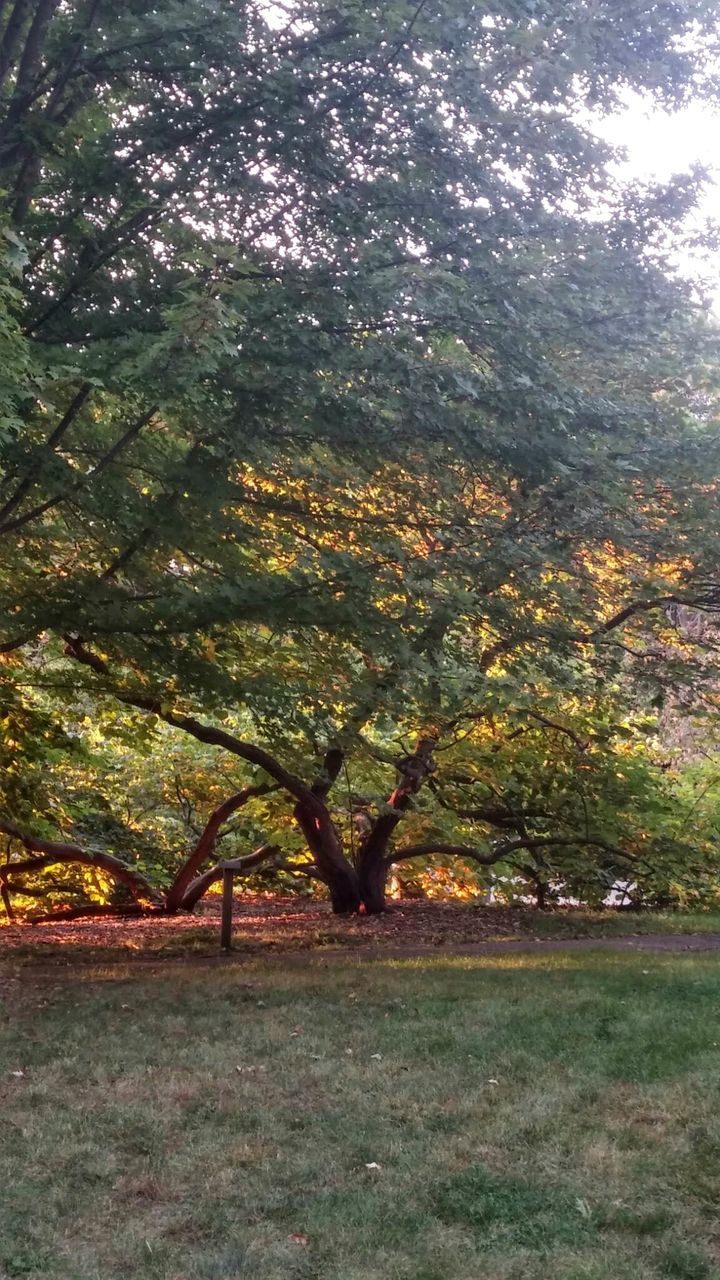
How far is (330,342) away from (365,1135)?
439 cm

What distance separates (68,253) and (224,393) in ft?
4.44

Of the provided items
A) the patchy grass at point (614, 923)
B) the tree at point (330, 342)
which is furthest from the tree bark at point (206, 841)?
the tree at point (330, 342)

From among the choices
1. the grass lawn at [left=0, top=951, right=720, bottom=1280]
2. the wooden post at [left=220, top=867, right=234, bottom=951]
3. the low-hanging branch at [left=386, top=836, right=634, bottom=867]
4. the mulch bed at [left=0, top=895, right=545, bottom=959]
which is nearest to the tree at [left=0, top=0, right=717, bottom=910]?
the wooden post at [left=220, top=867, right=234, bottom=951]

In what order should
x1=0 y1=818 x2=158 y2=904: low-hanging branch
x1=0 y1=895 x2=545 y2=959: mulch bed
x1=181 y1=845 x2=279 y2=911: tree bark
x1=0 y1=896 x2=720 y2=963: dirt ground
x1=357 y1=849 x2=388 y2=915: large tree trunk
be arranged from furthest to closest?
1. x1=181 y1=845 x2=279 y2=911: tree bark
2. x1=0 y1=818 x2=158 y2=904: low-hanging branch
3. x1=357 y1=849 x2=388 y2=915: large tree trunk
4. x1=0 y1=895 x2=545 y2=959: mulch bed
5. x1=0 y1=896 x2=720 y2=963: dirt ground

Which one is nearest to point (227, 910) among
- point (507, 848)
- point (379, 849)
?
point (379, 849)

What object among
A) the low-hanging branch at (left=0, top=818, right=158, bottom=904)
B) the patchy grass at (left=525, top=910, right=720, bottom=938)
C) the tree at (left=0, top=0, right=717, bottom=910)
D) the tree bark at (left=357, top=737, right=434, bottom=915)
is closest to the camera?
the tree at (left=0, top=0, right=717, bottom=910)

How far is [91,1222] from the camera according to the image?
4.01m

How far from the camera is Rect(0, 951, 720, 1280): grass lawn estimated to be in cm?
379

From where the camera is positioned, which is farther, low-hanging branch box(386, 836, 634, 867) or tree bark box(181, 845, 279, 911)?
tree bark box(181, 845, 279, 911)

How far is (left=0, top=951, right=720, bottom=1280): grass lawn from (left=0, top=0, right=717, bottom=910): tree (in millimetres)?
2736


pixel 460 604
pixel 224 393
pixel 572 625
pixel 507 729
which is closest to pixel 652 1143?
pixel 460 604

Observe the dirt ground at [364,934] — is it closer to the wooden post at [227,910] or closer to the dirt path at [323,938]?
the dirt path at [323,938]

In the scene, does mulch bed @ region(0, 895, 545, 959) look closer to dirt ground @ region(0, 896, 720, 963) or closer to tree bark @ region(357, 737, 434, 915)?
dirt ground @ region(0, 896, 720, 963)

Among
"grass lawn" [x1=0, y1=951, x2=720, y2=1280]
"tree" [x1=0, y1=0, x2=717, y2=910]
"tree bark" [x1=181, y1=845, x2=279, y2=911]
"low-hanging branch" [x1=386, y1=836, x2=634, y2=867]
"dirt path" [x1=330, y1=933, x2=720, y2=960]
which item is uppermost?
"tree" [x1=0, y1=0, x2=717, y2=910]
